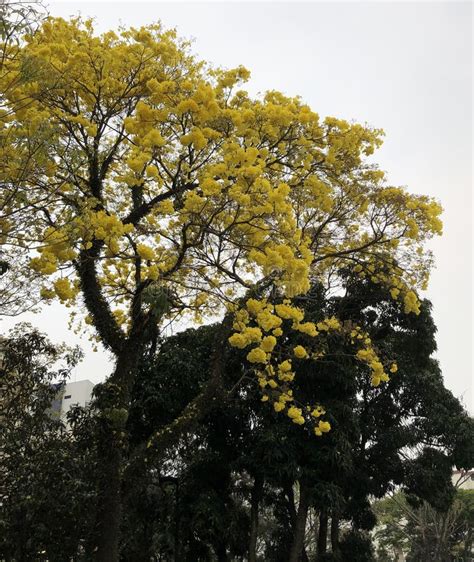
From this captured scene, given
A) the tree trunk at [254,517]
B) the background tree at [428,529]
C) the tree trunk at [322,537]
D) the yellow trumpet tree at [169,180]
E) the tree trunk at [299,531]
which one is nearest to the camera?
the yellow trumpet tree at [169,180]

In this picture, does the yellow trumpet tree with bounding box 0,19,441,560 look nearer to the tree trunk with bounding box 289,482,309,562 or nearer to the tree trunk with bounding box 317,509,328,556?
the tree trunk with bounding box 289,482,309,562

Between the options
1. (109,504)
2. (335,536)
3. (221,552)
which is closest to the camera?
(109,504)

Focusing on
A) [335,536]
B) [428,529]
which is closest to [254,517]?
[335,536]

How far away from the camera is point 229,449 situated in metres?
10.0

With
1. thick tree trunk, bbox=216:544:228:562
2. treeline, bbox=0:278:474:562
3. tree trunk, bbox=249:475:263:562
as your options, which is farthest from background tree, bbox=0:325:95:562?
tree trunk, bbox=249:475:263:562

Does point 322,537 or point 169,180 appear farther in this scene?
point 322,537

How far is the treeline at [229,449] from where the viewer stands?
19.1ft

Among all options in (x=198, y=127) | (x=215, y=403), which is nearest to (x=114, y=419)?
(x=215, y=403)

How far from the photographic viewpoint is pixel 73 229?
12.7ft

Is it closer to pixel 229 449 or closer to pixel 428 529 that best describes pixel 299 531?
pixel 229 449

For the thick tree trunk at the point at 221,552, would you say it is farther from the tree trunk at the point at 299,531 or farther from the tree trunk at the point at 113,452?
the tree trunk at the point at 113,452

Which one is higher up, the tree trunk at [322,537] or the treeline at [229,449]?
the treeline at [229,449]

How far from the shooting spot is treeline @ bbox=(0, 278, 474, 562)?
582 cm

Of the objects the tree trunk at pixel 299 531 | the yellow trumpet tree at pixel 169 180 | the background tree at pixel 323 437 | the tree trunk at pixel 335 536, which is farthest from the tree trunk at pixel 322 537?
the yellow trumpet tree at pixel 169 180
